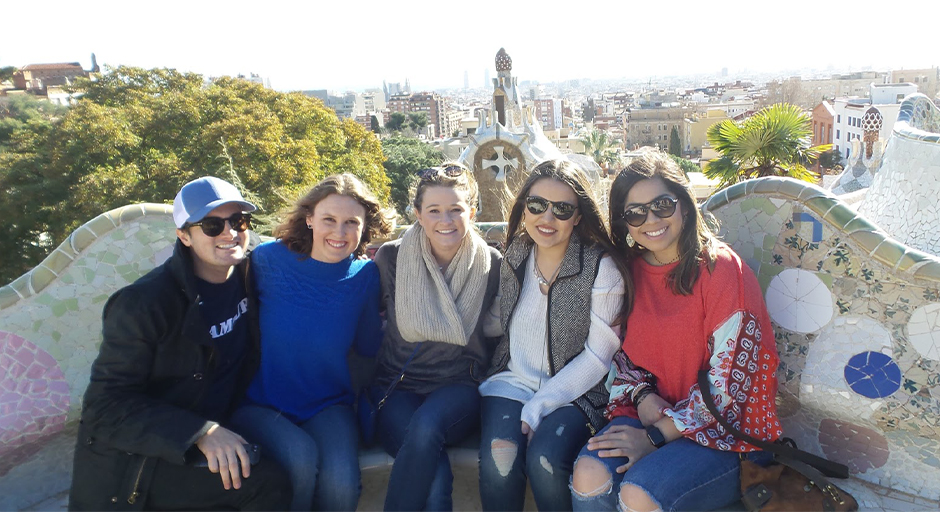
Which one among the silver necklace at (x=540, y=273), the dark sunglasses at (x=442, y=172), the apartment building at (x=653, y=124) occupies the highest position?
the dark sunglasses at (x=442, y=172)

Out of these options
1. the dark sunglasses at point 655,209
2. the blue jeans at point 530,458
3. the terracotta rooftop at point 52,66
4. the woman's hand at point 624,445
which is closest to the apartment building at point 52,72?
the terracotta rooftop at point 52,66

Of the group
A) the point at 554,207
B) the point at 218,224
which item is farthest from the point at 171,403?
the point at 554,207

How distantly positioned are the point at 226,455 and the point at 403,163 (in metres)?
25.8

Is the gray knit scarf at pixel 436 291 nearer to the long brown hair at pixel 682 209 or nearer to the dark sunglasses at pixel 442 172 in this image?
the dark sunglasses at pixel 442 172

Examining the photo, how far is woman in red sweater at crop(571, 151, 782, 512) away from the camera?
2379mm

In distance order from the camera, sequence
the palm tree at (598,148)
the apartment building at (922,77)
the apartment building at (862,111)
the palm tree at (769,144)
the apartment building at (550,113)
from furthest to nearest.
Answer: the apartment building at (550,113) → the apartment building at (922,77) → the palm tree at (598,148) → the apartment building at (862,111) → the palm tree at (769,144)

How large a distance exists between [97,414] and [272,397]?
673 mm

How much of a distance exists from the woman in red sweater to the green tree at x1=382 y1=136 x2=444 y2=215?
20.0 meters

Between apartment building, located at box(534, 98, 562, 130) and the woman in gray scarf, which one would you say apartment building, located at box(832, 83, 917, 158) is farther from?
apartment building, located at box(534, 98, 562, 130)

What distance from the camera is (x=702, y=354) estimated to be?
257cm

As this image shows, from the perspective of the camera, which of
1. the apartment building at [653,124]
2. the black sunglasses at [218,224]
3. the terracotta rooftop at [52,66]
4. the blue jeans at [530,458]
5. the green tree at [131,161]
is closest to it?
the blue jeans at [530,458]

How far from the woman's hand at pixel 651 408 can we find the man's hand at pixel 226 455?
1.54 meters

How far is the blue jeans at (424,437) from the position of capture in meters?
2.54

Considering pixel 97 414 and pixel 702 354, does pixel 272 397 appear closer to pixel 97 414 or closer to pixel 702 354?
pixel 97 414
